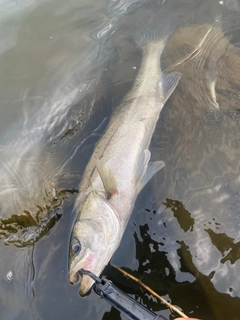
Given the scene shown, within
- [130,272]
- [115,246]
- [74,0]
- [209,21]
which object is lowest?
[130,272]

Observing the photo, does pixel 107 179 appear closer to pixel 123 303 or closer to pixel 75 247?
pixel 75 247

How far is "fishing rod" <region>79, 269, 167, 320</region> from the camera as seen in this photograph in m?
2.45

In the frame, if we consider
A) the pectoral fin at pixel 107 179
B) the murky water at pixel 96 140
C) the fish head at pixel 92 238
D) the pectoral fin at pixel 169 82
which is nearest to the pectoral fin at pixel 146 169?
the murky water at pixel 96 140

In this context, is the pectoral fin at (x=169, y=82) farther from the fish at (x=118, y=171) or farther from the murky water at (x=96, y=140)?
the murky water at (x=96, y=140)

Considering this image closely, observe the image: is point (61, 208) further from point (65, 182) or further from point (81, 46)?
point (81, 46)

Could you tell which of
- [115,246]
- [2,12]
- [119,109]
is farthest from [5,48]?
[115,246]

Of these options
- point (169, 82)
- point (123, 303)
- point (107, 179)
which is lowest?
point (123, 303)

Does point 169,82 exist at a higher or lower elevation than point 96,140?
higher

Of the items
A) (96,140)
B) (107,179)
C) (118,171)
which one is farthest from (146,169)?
(96,140)

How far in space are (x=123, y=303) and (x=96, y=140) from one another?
83.3 inches

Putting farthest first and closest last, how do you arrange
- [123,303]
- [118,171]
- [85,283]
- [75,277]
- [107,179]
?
Answer: [118,171] → [107,179] → [75,277] → [85,283] → [123,303]

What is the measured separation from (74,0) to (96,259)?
14.3 ft

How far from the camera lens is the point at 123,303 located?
8.29ft

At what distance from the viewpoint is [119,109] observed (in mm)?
4051
